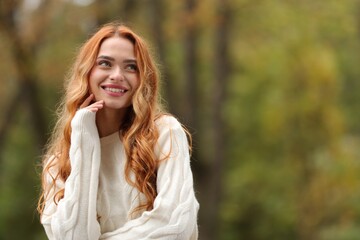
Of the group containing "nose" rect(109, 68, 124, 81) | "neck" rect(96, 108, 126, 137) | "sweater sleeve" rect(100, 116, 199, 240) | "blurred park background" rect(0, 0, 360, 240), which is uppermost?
"nose" rect(109, 68, 124, 81)

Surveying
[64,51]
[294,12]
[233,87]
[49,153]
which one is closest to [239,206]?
[233,87]

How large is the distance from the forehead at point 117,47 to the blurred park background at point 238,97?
5.37 metres

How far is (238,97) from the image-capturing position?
23.1 metres

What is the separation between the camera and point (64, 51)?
1867cm

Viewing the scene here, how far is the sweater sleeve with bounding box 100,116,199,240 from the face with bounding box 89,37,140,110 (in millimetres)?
248

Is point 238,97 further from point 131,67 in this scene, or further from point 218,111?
point 131,67

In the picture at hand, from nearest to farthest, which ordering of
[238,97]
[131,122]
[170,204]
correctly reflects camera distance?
1. [170,204]
2. [131,122]
3. [238,97]

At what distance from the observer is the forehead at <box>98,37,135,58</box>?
3619 millimetres

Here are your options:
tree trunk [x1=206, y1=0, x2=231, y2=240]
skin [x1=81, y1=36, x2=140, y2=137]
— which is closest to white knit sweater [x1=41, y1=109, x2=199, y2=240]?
skin [x1=81, y1=36, x2=140, y2=137]

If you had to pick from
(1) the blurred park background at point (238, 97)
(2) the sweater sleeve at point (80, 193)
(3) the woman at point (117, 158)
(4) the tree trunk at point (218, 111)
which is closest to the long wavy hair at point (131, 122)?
(3) the woman at point (117, 158)

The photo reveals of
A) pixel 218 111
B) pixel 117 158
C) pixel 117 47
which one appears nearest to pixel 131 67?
pixel 117 47

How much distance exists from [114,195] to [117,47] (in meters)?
0.64

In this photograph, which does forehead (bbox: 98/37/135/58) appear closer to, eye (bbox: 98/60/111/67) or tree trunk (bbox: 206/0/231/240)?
eye (bbox: 98/60/111/67)

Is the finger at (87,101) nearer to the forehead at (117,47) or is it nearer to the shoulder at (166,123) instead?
the forehead at (117,47)
